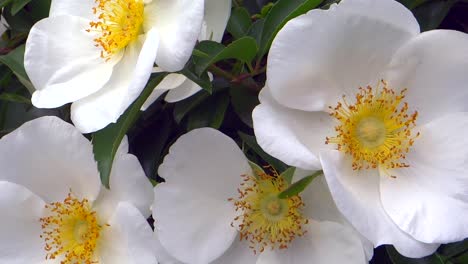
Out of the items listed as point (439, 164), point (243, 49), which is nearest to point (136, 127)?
point (243, 49)

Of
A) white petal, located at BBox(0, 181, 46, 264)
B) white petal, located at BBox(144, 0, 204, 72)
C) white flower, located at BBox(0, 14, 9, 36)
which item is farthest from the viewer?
white flower, located at BBox(0, 14, 9, 36)

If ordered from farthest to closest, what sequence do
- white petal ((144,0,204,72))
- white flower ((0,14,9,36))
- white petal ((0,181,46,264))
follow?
white flower ((0,14,9,36)), white petal ((0,181,46,264)), white petal ((144,0,204,72))

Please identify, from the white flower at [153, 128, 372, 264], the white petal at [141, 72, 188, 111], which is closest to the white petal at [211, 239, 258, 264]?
the white flower at [153, 128, 372, 264]

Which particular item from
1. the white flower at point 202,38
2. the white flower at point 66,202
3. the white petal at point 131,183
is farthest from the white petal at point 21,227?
the white flower at point 202,38

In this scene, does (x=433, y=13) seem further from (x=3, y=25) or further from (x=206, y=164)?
(x=3, y=25)

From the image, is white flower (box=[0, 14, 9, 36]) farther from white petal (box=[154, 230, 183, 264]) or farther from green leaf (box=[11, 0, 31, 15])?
white petal (box=[154, 230, 183, 264])

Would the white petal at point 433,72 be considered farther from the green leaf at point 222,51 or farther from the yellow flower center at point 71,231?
the yellow flower center at point 71,231

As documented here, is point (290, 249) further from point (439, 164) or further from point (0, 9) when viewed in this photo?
point (0, 9)
